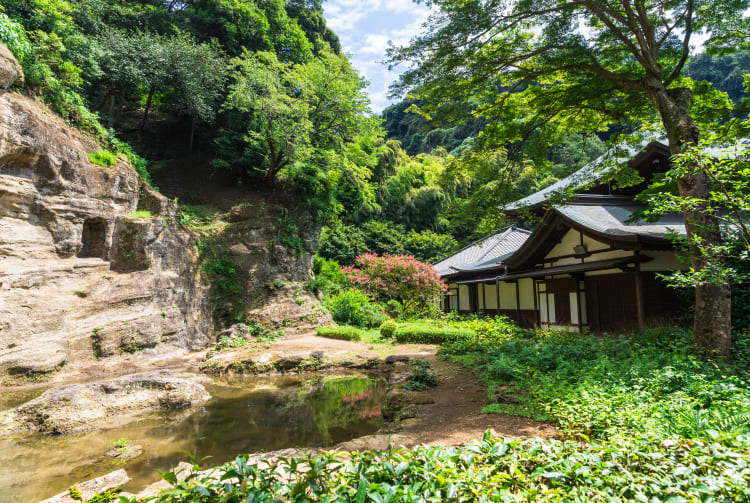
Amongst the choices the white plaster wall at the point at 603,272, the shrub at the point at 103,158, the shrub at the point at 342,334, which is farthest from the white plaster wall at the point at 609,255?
the shrub at the point at 103,158

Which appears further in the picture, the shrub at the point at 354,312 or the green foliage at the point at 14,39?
the shrub at the point at 354,312

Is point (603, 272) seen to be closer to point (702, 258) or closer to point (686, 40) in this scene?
point (702, 258)

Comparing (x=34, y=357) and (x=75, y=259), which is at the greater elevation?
(x=75, y=259)

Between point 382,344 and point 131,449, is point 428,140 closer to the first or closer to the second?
point 382,344

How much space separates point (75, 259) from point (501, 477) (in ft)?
39.4

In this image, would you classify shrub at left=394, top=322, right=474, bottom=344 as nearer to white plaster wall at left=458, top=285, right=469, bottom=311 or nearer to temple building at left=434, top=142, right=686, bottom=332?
temple building at left=434, top=142, right=686, bottom=332

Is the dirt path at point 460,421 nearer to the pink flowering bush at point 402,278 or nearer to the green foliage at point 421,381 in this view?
the green foliage at point 421,381

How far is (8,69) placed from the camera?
348 inches

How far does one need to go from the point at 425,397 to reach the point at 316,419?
192 cm

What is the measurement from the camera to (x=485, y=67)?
808 cm

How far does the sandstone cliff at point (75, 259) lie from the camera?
841cm

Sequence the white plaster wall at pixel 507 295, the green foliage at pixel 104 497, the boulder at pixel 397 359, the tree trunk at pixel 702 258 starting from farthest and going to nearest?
the white plaster wall at pixel 507 295
the boulder at pixel 397 359
the tree trunk at pixel 702 258
the green foliage at pixel 104 497

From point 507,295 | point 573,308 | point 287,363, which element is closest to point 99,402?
point 287,363

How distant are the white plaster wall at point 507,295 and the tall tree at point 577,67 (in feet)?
28.9
